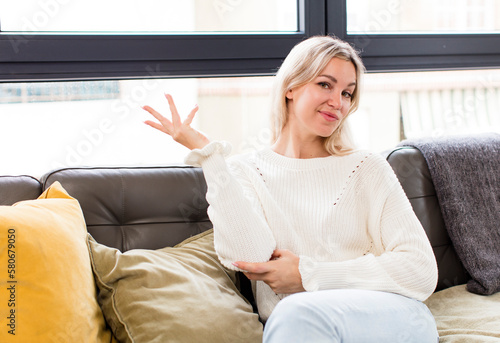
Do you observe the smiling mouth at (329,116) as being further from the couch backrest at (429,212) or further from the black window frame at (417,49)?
the black window frame at (417,49)

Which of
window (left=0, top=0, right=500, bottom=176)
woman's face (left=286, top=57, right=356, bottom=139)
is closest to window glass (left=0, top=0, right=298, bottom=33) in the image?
window (left=0, top=0, right=500, bottom=176)

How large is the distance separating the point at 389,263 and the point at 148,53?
48.6 inches

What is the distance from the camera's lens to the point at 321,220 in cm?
158

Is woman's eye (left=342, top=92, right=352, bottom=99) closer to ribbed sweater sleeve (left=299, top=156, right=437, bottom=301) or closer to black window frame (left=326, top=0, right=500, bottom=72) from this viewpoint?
ribbed sweater sleeve (left=299, top=156, right=437, bottom=301)

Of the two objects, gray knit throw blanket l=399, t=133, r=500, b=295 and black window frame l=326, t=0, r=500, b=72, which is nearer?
gray knit throw blanket l=399, t=133, r=500, b=295

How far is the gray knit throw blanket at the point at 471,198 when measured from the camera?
6.21 ft

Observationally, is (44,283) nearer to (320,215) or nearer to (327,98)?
(320,215)

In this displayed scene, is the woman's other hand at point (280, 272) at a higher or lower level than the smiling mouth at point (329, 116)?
lower

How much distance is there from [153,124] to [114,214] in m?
0.38

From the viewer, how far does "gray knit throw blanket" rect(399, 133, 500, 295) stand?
1893 mm

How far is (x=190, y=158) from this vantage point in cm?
152

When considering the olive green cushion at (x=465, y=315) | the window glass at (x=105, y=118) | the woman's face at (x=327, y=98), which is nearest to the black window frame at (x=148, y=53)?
the window glass at (x=105, y=118)

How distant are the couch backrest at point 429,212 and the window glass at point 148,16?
0.78m

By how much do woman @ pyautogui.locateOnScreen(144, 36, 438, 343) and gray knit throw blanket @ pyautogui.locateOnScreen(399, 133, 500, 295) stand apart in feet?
1.47
